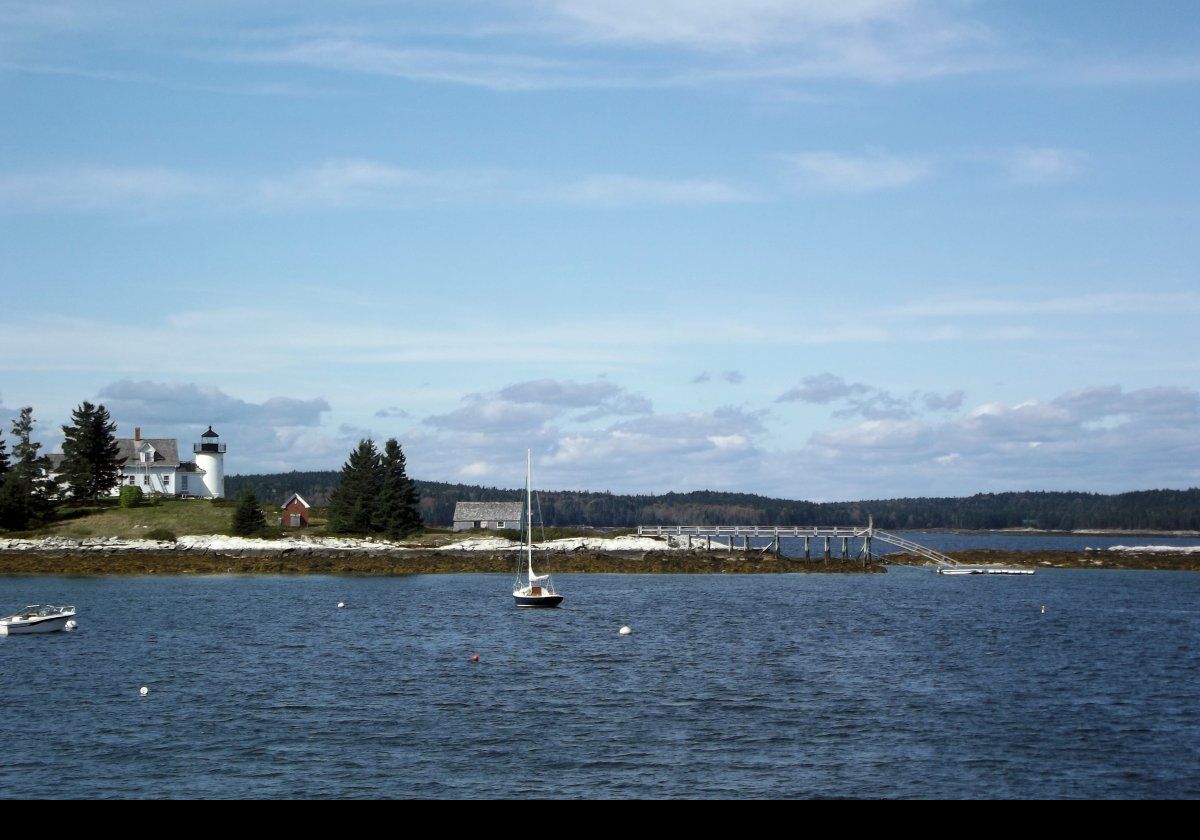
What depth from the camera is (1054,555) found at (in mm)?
120375

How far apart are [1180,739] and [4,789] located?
30.3m

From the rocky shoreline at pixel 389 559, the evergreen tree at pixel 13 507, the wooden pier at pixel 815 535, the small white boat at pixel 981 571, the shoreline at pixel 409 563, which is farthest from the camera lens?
the wooden pier at pixel 815 535

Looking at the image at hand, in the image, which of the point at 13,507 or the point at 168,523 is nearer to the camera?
the point at 13,507

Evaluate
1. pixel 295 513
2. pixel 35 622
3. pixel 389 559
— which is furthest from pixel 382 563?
pixel 35 622

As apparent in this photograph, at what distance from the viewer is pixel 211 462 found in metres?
135

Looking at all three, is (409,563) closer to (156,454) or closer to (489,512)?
(489,512)

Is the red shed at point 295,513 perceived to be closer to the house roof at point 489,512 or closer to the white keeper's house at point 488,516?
the white keeper's house at point 488,516

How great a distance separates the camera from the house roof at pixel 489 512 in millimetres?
134625

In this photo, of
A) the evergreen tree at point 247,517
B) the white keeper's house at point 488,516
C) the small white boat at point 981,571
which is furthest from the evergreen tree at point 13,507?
the small white boat at point 981,571

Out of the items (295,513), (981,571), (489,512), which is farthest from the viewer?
(489,512)

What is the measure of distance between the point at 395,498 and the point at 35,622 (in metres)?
58.4

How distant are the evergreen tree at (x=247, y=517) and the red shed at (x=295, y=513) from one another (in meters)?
8.26

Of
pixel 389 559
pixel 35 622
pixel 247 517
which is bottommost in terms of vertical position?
pixel 35 622
